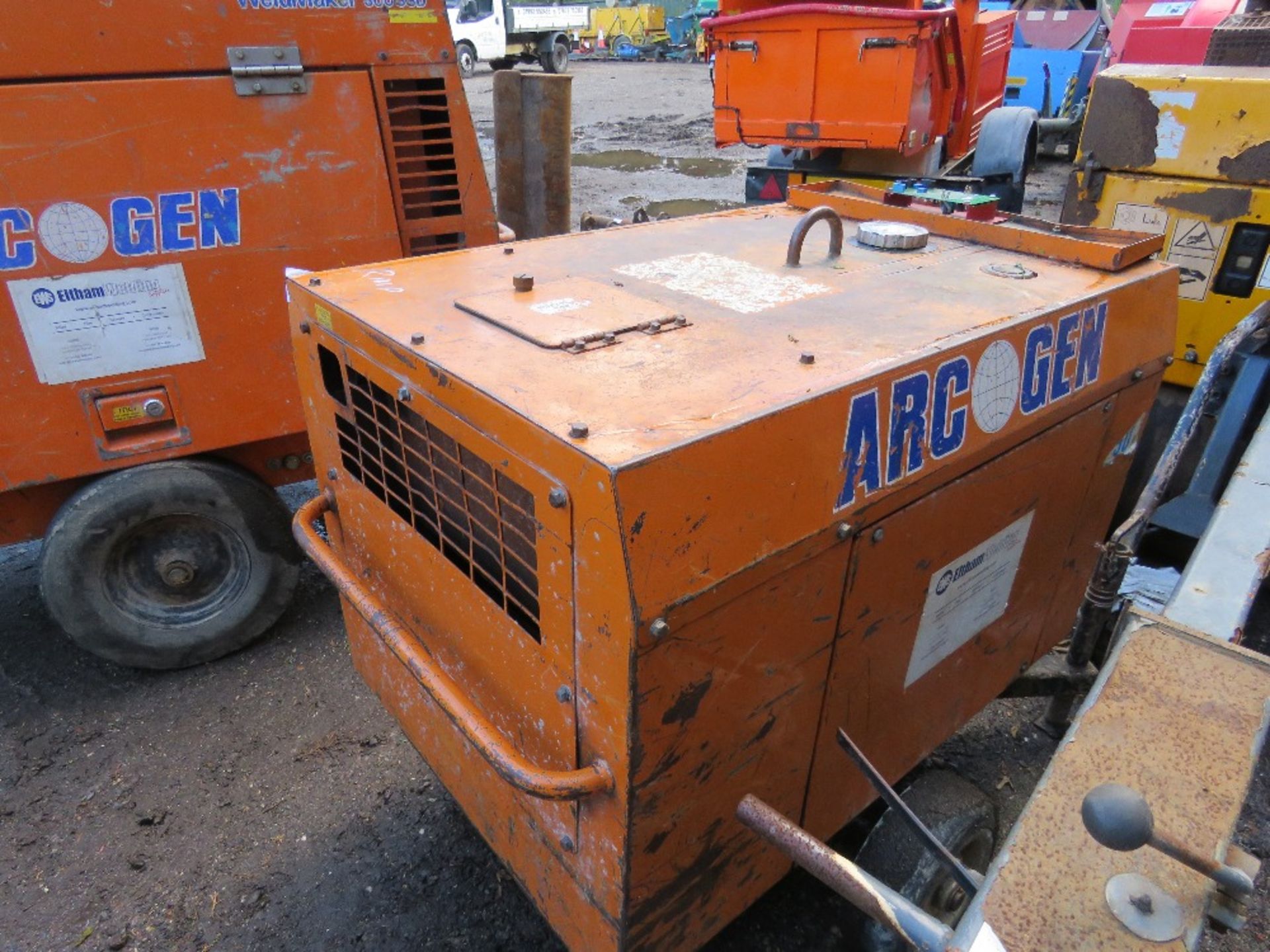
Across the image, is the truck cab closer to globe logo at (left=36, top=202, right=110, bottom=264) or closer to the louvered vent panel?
the louvered vent panel

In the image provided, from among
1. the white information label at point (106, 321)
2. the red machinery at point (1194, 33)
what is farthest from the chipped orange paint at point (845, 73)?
the white information label at point (106, 321)

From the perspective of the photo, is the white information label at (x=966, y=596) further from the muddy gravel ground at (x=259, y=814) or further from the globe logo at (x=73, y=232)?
the globe logo at (x=73, y=232)

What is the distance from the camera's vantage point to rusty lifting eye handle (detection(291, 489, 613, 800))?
1273mm

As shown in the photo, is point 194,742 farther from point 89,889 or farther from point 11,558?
point 11,558

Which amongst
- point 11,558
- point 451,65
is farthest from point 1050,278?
point 11,558

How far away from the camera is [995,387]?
1562 mm

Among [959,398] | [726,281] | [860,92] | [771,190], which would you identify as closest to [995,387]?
[959,398]

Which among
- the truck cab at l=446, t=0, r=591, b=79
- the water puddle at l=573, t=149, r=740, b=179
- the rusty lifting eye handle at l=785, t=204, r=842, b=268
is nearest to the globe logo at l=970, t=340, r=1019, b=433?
the rusty lifting eye handle at l=785, t=204, r=842, b=268

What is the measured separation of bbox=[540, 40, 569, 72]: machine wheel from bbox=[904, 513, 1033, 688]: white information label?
23.4 m

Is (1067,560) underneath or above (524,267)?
underneath

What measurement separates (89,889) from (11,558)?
79.5 inches

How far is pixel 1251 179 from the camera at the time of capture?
9.13 feet

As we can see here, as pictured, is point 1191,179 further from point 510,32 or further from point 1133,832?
point 510,32

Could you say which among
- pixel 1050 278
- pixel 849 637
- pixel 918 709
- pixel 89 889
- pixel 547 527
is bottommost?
pixel 89 889
